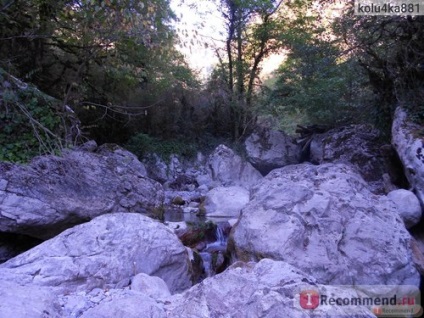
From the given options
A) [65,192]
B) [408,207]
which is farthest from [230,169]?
[65,192]

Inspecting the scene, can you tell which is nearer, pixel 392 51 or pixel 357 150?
pixel 392 51

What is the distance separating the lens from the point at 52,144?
5.55m

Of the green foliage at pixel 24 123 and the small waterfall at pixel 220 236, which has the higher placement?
the green foliage at pixel 24 123

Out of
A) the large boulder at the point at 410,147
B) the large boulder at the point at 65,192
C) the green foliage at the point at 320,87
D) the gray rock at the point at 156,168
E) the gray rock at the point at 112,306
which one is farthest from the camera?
the gray rock at the point at 156,168

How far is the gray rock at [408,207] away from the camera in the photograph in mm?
4934

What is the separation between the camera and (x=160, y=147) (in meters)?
11.6

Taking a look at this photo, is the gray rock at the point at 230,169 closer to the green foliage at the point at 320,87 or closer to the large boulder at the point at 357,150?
Answer: the green foliage at the point at 320,87

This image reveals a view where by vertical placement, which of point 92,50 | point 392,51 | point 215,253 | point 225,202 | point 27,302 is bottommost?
point 215,253

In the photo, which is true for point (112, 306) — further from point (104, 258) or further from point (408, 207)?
point (408, 207)

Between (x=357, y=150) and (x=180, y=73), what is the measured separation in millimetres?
5546

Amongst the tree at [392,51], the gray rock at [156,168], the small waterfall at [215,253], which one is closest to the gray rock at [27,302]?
the small waterfall at [215,253]

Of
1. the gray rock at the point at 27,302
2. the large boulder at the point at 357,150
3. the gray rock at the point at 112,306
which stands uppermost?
the large boulder at the point at 357,150

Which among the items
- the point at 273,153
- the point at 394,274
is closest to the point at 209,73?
the point at 273,153

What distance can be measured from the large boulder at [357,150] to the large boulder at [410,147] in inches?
33.8
